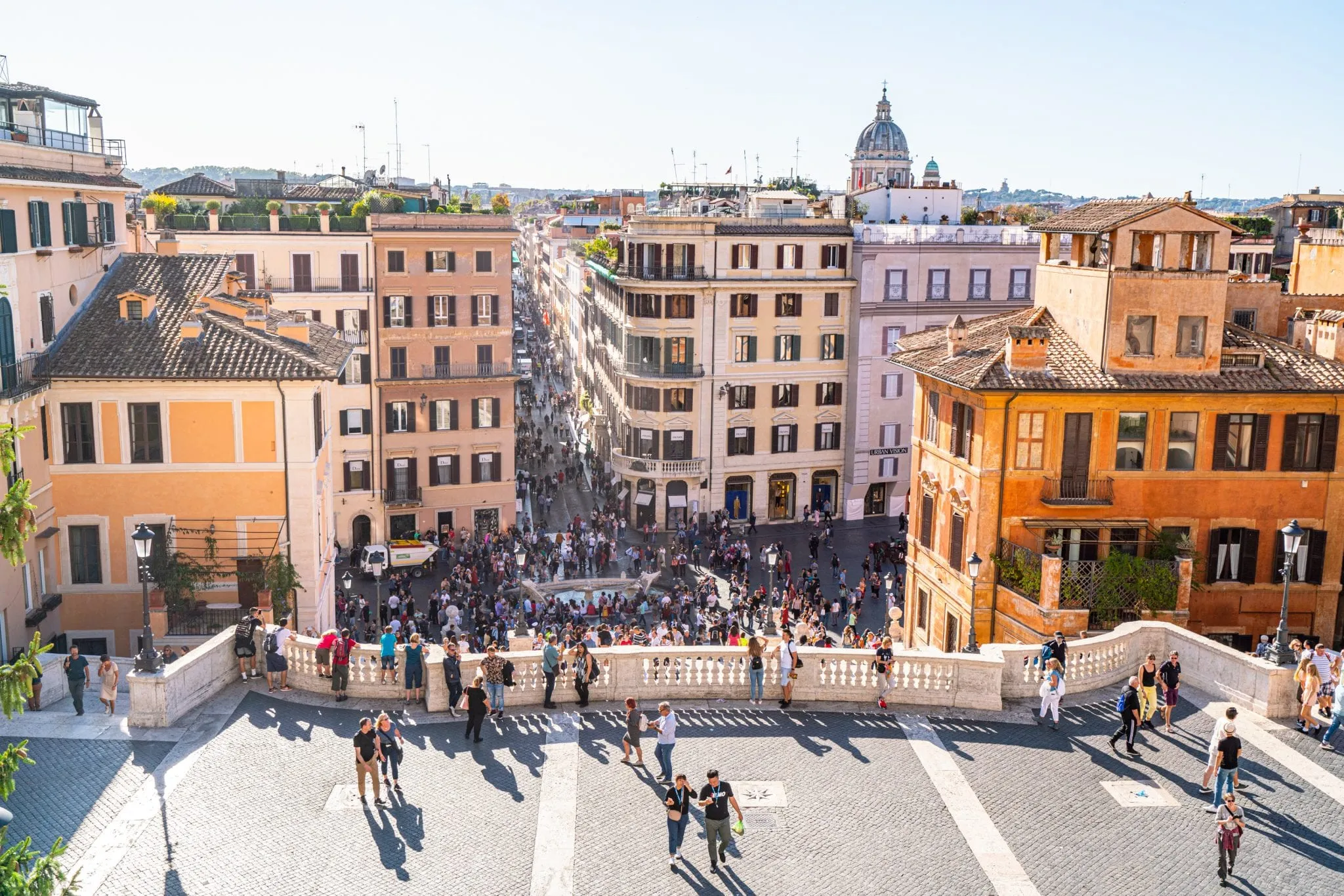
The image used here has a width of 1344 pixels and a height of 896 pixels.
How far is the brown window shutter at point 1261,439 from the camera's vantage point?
3180 centimetres

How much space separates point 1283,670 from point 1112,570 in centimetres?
758

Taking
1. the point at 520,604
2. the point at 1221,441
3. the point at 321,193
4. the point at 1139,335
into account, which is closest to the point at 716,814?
the point at 520,604

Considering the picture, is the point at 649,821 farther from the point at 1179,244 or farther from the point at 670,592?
the point at 670,592

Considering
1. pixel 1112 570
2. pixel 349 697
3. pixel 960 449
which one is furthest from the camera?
pixel 960 449

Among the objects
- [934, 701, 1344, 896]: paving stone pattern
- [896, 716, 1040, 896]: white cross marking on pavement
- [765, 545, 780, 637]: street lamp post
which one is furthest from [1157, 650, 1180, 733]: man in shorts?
[765, 545, 780, 637]: street lamp post

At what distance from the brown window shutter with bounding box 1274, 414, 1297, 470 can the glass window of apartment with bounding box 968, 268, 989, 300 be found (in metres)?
31.8

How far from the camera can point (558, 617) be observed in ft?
143

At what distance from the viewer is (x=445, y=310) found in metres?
56.4

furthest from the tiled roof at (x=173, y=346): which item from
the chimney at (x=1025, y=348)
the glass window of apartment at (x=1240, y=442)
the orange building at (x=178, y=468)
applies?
the glass window of apartment at (x=1240, y=442)

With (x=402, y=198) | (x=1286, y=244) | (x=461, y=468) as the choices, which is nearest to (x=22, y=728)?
(x=461, y=468)

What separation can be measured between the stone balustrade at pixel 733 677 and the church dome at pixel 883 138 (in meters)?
151

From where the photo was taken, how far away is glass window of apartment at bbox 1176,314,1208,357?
32.0 metres

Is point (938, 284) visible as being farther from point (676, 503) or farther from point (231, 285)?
point (231, 285)

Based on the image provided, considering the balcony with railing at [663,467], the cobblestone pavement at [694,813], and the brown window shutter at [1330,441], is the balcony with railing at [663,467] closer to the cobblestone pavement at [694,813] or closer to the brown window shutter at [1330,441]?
the brown window shutter at [1330,441]
